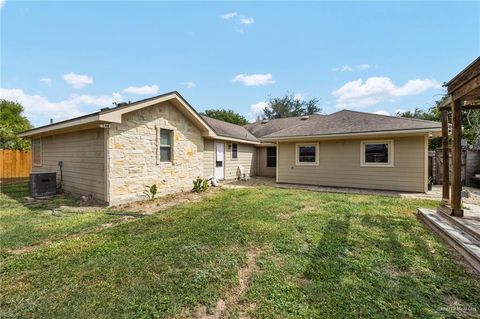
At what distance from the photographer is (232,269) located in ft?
9.35

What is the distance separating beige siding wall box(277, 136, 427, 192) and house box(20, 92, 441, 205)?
1.3 inches

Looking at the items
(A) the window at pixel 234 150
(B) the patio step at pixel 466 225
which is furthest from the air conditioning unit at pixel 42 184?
(B) the patio step at pixel 466 225

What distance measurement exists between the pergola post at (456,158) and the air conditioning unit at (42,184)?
11629mm

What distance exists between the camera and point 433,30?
767cm

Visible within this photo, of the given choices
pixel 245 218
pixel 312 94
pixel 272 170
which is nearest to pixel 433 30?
pixel 245 218

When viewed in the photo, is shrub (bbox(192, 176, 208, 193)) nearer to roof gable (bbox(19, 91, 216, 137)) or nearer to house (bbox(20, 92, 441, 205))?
house (bbox(20, 92, 441, 205))

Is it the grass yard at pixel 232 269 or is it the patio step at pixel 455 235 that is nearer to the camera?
the grass yard at pixel 232 269

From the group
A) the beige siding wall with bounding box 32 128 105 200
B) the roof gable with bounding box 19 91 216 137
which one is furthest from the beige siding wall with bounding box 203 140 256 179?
the beige siding wall with bounding box 32 128 105 200

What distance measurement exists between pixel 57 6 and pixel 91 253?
25.9 feet

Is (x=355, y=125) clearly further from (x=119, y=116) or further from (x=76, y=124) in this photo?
(x=76, y=124)

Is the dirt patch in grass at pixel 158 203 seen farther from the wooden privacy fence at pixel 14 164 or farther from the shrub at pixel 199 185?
the wooden privacy fence at pixel 14 164

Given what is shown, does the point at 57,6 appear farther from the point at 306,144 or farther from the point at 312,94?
the point at 312,94

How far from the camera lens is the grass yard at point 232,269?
2125 millimetres

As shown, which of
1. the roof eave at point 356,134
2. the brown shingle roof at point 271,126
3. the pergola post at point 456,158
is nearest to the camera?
the pergola post at point 456,158
